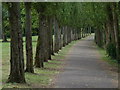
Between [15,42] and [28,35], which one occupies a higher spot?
[28,35]

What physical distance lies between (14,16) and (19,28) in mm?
542

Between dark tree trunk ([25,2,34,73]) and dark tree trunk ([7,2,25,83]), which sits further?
dark tree trunk ([25,2,34,73])

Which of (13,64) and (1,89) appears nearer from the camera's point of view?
(1,89)

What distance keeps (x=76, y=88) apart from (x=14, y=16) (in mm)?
3862

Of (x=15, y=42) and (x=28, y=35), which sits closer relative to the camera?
(x=15, y=42)

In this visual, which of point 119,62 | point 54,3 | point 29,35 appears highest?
point 54,3

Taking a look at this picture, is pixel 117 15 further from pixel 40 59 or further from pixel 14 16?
pixel 14 16

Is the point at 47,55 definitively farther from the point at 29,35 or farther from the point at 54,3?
the point at 29,35

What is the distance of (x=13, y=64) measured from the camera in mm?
15820

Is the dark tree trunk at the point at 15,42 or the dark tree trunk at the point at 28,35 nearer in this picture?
the dark tree trunk at the point at 15,42

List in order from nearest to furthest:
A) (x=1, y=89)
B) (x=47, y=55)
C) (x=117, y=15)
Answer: (x=1, y=89)
(x=117, y=15)
(x=47, y=55)

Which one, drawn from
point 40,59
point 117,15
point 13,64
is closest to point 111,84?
point 13,64

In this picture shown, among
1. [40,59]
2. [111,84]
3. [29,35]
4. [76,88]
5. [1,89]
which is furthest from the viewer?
[40,59]

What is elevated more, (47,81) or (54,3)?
(54,3)
